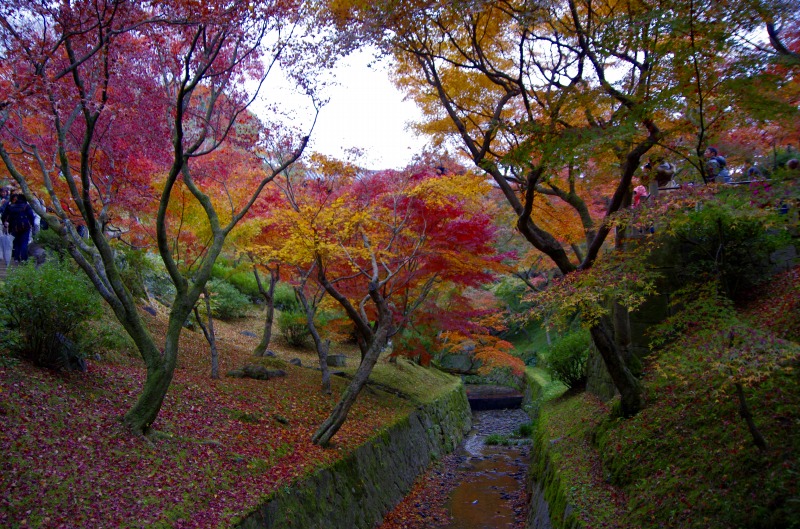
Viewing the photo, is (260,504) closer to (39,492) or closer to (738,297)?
(39,492)

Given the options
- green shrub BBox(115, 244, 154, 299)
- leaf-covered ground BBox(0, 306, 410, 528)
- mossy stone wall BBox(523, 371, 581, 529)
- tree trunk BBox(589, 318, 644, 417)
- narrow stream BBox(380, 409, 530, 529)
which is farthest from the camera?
green shrub BBox(115, 244, 154, 299)

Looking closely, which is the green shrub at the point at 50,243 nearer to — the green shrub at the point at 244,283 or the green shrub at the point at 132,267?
the green shrub at the point at 132,267

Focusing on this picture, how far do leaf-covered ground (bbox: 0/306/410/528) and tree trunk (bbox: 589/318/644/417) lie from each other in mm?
4506

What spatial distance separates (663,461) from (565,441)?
3425mm

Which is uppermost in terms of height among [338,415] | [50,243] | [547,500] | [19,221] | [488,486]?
[19,221]

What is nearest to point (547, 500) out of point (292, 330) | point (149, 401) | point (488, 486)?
point (488, 486)

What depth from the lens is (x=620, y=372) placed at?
288 inches

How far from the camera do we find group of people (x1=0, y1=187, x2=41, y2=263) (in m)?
10.7

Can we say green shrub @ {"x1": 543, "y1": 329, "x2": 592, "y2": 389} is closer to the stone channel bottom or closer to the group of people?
the stone channel bottom

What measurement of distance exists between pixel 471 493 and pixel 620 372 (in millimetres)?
5348

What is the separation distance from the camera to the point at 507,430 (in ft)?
59.6

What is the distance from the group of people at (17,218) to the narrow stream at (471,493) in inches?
388

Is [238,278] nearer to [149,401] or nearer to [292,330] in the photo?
[292,330]

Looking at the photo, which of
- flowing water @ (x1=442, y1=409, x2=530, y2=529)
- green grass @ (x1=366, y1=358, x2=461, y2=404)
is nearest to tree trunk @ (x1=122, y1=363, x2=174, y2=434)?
flowing water @ (x1=442, y1=409, x2=530, y2=529)
